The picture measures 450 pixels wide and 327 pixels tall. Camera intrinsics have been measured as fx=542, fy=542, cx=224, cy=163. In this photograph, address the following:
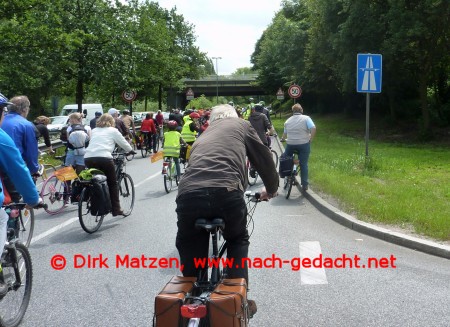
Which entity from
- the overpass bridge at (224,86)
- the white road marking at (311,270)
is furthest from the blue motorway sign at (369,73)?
the overpass bridge at (224,86)

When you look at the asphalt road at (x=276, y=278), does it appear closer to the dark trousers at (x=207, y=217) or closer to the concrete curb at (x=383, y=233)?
the concrete curb at (x=383, y=233)

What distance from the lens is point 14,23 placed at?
19.0 m

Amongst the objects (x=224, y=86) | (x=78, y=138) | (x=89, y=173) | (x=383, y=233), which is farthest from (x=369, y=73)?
(x=224, y=86)

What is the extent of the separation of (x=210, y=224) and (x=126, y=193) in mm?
6256

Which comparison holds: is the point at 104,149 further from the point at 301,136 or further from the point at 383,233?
the point at 301,136

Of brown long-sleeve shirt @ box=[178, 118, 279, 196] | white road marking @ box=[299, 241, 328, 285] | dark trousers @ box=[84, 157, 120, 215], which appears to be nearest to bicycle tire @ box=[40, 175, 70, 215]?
dark trousers @ box=[84, 157, 120, 215]

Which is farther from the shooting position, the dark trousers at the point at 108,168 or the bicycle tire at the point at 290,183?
the bicycle tire at the point at 290,183

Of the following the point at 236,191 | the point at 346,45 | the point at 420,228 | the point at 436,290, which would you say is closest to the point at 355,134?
the point at 346,45

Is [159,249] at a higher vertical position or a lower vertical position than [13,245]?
lower

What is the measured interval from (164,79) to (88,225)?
40.6 meters

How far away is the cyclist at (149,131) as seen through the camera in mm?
22906

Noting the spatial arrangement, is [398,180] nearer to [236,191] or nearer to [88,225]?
[88,225]

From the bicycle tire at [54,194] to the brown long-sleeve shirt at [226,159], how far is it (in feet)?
21.3

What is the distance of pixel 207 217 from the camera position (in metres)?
3.63
